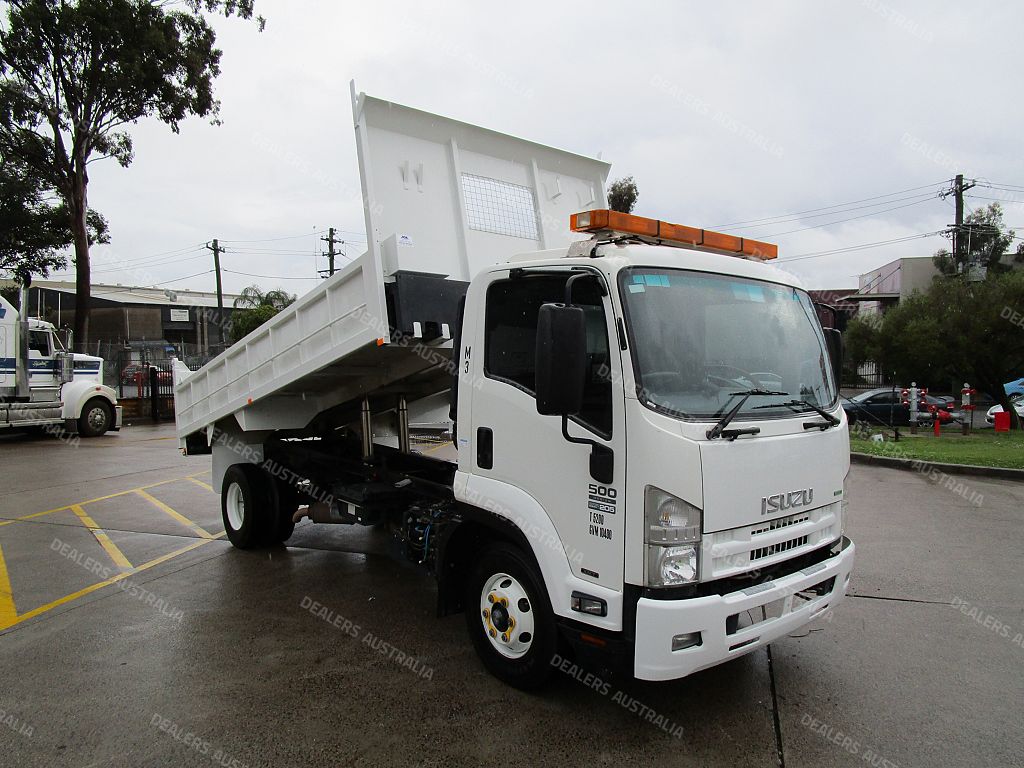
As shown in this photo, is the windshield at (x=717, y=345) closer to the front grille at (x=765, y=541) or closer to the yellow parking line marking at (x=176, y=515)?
the front grille at (x=765, y=541)

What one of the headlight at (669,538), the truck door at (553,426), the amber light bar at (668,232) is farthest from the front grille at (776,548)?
the amber light bar at (668,232)

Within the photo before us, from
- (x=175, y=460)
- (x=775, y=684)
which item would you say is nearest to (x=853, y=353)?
(x=175, y=460)

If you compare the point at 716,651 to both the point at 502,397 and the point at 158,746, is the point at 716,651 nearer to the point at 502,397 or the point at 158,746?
the point at 502,397

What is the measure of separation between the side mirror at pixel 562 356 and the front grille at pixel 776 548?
44.9 inches

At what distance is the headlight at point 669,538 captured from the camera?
295cm

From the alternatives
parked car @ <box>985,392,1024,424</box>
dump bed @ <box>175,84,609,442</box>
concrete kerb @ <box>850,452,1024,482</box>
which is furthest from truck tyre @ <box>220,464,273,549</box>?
parked car @ <box>985,392,1024,424</box>

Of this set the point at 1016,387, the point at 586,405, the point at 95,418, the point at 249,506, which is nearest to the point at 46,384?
the point at 95,418

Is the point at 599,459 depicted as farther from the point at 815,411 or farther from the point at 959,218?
the point at 959,218

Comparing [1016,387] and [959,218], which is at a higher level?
[959,218]

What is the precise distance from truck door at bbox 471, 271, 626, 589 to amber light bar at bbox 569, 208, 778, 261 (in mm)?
334

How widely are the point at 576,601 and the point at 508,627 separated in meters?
0.64

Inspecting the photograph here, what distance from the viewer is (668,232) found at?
3.68 metres

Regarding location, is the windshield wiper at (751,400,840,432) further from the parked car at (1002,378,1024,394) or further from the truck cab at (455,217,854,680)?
the parked car at (1002,378,1024,394)

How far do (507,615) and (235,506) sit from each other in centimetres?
419
